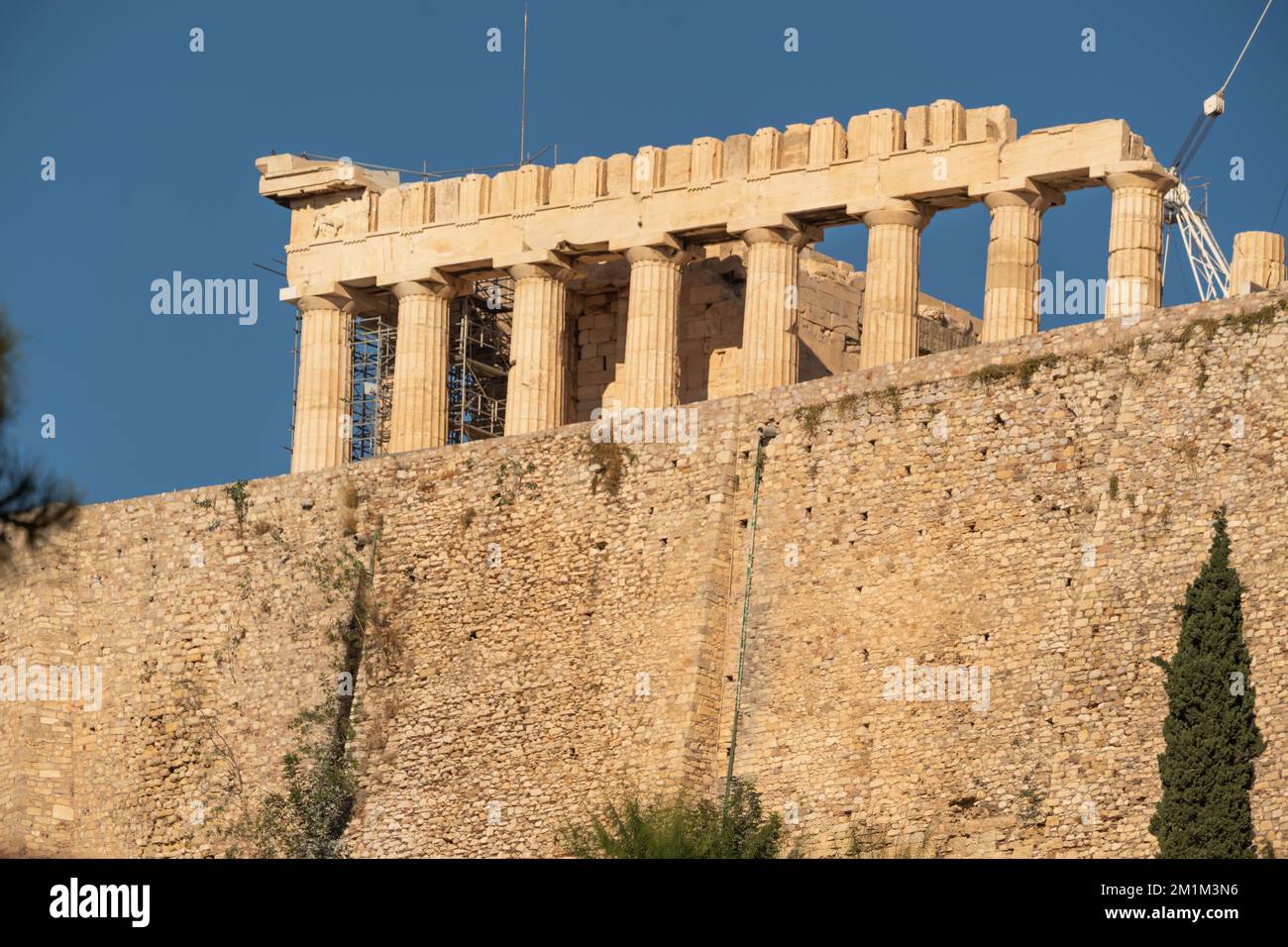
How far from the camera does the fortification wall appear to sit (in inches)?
1331

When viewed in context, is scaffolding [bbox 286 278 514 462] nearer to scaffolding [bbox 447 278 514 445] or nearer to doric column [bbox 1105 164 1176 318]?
scaffolding [bbox 447 278 514 445]

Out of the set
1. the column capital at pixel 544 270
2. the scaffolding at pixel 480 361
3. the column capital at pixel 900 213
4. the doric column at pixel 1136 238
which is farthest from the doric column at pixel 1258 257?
the scaffolding at pixel 480 361

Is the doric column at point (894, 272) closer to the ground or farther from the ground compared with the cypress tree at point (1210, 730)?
farther from the ground

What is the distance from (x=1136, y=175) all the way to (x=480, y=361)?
13331 mm

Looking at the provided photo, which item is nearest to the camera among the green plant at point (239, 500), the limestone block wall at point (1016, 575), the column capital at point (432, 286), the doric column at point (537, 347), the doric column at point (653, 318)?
the limestone block wall at point (1016, 575)

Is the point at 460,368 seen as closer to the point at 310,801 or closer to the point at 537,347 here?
the point at 537,347

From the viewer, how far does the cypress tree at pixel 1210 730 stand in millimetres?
31719

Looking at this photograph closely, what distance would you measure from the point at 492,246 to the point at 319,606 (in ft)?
40.1

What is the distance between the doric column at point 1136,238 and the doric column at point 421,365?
38.6ft

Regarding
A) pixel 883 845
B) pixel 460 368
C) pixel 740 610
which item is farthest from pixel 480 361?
pixel 883 845

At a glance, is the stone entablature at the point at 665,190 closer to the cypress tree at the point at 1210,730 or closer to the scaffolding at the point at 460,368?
the scaffolding at the point at 460,368

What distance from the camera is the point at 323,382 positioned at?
55031mm

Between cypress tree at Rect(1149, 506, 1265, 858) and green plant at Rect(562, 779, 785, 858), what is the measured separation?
4932 millimetres
